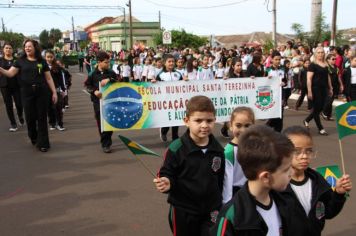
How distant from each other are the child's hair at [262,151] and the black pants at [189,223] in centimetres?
109

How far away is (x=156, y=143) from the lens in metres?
8.65

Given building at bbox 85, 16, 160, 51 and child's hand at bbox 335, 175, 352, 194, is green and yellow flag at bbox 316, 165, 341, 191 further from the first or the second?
building at bbox 85, 16, 160, 51

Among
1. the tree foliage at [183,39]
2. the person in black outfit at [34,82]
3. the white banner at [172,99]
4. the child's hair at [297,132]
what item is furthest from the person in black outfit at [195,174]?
the tree foliage at [183,39]

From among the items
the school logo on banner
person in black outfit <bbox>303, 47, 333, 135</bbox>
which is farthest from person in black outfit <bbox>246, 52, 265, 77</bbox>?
person in black outfit <bbox>303, 47, 333, 135</bbox>

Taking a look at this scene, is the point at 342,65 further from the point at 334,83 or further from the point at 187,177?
the point at 187,177

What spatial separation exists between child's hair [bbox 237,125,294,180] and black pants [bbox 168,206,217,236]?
1.09m

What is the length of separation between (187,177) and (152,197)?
2.56 m

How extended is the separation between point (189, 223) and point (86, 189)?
10.2 feet

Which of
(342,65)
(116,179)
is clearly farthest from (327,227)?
(342,65)

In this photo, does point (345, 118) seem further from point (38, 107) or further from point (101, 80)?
point (38, 107)

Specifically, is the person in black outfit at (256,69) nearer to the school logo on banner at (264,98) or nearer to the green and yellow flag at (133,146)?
the school logo on banner at (264,98)

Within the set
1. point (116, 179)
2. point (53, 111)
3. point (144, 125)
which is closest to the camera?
point (116, 179)

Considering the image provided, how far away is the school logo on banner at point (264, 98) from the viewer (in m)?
8.98

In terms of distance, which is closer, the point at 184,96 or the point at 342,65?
the point at 184,96
